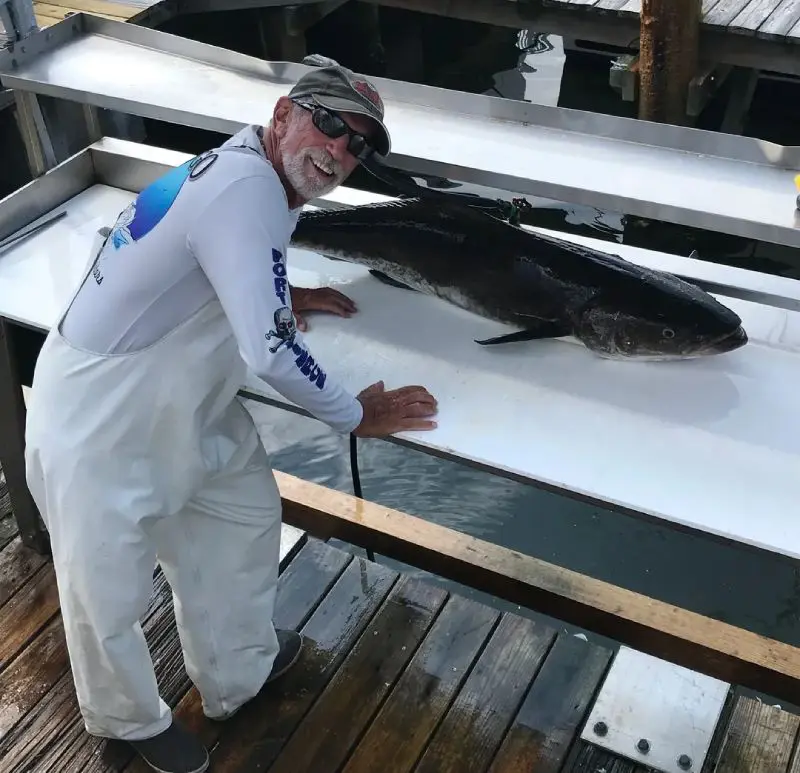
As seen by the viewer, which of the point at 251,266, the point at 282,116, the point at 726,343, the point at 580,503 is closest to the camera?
the point at 251,266

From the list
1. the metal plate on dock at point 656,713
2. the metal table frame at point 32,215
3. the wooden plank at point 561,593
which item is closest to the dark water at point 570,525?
the wooden plank at point 561,593

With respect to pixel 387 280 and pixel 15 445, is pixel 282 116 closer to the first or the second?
pixel 387 280

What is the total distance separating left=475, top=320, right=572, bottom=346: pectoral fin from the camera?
2.14 metres

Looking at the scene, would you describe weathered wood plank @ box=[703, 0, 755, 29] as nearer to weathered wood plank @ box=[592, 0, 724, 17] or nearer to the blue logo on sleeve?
weathered wood plank @ box=[592, 0, 724, 17]

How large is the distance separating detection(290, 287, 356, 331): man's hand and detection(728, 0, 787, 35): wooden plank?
15.2 feet

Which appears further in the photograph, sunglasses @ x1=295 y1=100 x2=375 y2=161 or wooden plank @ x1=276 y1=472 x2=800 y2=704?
wooden plank @ x1=276 y1=472 x2=800 y2=704

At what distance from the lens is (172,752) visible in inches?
86.8

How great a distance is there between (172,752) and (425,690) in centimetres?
70

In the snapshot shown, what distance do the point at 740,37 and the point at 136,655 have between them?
Answer: 18.1ft

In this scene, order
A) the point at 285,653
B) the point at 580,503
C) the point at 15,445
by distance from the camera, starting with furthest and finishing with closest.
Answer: the point at 580,503, the point at 15,445, the point at 285,653

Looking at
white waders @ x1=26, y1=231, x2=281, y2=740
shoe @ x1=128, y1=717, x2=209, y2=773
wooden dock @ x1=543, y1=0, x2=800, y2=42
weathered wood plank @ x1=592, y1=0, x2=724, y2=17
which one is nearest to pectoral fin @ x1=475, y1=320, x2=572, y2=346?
white waders @ x1=26, y1=231, x2=281, y2=740

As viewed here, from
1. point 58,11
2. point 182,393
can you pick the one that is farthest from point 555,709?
point 58,11

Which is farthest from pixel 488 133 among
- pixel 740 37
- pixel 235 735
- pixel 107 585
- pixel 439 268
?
pixel 740 37

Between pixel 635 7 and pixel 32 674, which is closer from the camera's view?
pixel 32 674
